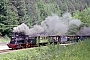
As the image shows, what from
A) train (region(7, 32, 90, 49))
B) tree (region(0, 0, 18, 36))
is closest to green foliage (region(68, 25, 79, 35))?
tree (region(0, 0, 18, 36))

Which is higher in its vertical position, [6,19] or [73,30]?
[6,19]

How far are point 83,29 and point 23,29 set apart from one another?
13720 mm

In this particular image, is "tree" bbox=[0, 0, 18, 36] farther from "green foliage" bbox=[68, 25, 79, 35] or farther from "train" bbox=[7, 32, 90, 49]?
"train" bbox=[7, 32, 90, 49]

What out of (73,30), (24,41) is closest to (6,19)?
(73,30)

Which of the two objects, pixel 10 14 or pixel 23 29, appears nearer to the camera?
pixel 23 29

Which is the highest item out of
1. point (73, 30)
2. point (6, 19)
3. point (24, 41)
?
point (6, 19)

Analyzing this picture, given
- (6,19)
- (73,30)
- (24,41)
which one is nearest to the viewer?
(24,41)

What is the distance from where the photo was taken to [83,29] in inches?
1538

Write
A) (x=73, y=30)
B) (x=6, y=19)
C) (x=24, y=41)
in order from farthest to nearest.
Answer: (x=6, y=19) < (x=73, y=30) < (x=24, y=41)

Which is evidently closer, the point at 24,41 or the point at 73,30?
the point at 24,41

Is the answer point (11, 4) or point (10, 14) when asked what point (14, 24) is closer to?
point (10, 14)

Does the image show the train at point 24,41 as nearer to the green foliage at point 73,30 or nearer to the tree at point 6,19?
the green foliage at point 73,30

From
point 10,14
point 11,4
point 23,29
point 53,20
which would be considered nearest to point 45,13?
point 11,4

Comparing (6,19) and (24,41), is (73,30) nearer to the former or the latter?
(6,19)
